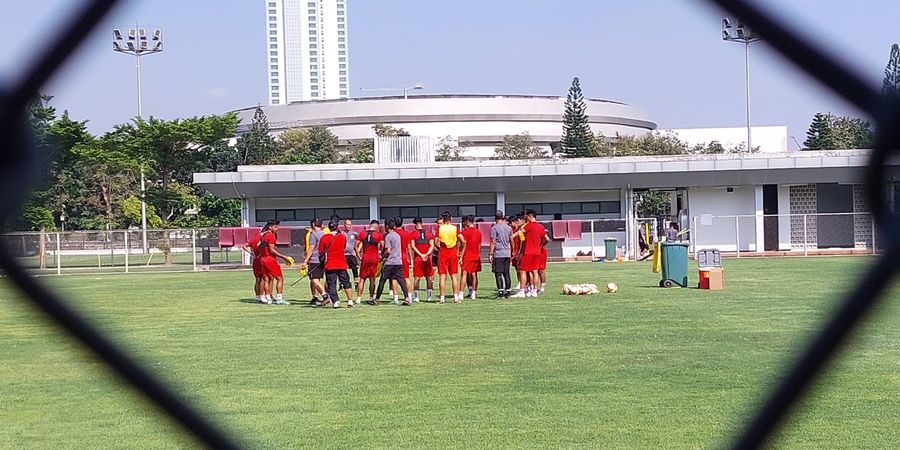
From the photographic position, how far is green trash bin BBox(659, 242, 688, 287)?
65.1 ft

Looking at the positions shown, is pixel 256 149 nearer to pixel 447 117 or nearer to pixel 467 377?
pixel 447 117

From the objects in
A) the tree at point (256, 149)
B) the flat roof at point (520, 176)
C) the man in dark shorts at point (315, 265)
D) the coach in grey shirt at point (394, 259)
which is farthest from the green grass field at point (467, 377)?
the tree at point (256, 149)

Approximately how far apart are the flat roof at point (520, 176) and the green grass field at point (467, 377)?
22265 mm

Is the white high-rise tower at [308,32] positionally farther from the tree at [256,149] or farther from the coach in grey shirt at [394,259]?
the tree at [256,149]

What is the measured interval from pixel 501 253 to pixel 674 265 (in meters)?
3.94

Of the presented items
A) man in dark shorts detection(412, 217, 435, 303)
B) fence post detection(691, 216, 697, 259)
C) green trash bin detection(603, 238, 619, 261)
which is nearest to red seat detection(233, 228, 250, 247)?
green trash bin detection(603, 238, 619, 261)

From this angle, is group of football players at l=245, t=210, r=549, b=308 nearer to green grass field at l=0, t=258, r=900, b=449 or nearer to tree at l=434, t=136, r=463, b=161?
green grass field at l=0, t=258, r=900, b=449

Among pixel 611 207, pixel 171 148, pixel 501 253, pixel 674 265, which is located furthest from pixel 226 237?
pixel 674 265

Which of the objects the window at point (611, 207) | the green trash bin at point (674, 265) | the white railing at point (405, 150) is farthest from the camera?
the white railing at point (405, 150)

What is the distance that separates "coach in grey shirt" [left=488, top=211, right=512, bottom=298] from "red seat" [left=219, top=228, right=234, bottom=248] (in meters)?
18.8

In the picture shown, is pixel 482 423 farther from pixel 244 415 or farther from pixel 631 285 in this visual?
pixel 631 285

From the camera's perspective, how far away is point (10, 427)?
22.7ft

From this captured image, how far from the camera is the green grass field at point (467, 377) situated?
21.0 feet

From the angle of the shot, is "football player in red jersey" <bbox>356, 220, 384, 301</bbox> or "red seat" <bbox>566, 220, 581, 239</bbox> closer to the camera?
"football player in red jersey" <bbox>356, 220, 384, 301</bbox>
